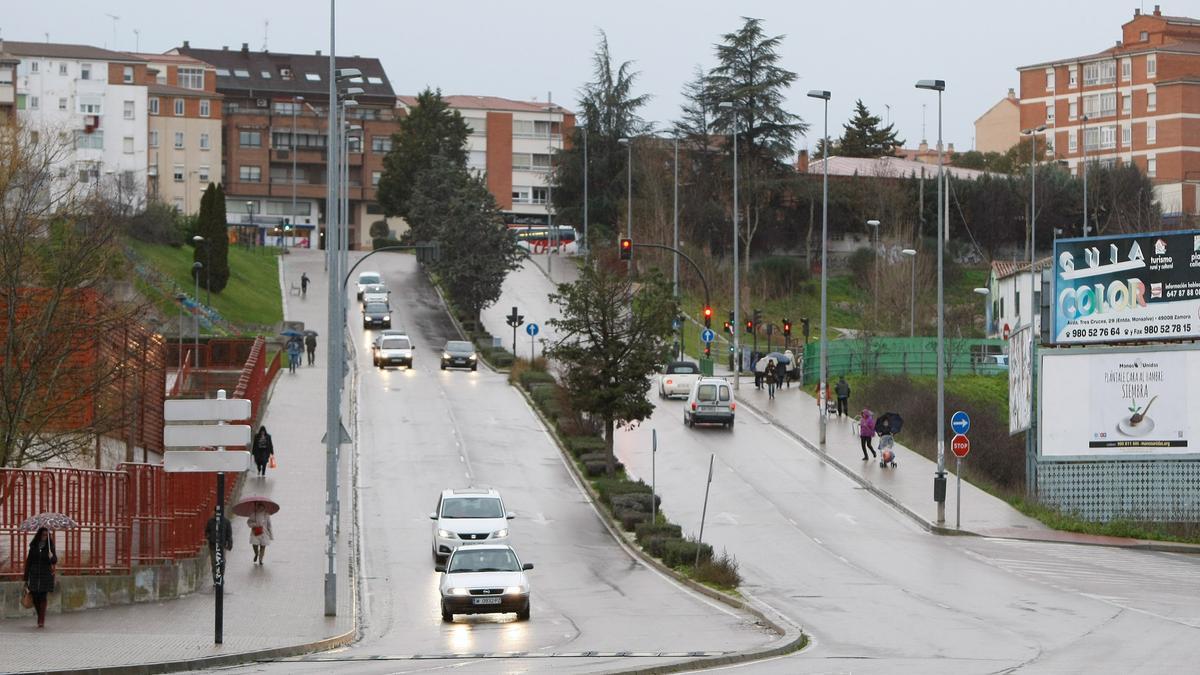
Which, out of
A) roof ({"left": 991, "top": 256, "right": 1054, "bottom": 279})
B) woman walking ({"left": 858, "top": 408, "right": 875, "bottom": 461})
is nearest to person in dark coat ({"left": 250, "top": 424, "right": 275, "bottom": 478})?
woman walking ({"left": 858, "top": 408, "right": 875, "bottom": 461})

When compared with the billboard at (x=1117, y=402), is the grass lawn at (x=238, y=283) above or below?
above

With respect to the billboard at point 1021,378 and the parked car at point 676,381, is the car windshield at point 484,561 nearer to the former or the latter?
the billboard at point 1021,378

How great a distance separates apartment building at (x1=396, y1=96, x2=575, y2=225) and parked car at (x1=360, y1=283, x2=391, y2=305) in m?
55.1

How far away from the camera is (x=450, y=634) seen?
2416 cm

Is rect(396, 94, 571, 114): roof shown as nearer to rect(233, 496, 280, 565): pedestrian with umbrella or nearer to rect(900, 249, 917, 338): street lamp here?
rect(900, 249, 917, 338): street lamp

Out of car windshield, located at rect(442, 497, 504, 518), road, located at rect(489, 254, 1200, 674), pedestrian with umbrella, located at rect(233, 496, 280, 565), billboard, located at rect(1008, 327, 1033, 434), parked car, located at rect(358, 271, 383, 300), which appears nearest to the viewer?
road, located at rect(489, 254, 1200, 674)

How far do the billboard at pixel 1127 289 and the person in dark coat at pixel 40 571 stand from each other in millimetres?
26235

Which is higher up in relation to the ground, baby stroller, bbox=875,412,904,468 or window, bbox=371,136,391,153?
window, bbox=371,136,391,153

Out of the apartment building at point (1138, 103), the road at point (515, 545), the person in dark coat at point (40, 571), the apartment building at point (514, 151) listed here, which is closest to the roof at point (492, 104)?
the apartment building at point (514, 151)

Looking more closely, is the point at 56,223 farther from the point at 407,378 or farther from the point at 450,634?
the point at 407,378

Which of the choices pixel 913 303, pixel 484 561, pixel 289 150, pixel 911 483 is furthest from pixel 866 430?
pixel 289 150

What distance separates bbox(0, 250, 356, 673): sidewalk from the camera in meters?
20.1

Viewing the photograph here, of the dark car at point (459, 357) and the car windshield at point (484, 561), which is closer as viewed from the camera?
the car windshield at point (484, 561)

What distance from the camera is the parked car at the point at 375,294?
3378 inches
